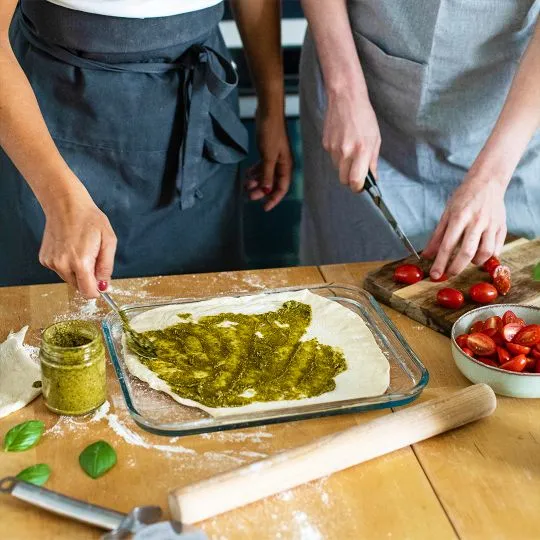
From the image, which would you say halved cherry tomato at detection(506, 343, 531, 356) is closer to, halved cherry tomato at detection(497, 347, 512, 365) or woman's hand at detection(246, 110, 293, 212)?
halved cherry tomato at detection(497, 347, 512, 365)

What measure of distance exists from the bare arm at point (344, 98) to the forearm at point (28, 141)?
0.65 metres

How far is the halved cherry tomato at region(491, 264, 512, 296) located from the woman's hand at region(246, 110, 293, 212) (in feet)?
2.27

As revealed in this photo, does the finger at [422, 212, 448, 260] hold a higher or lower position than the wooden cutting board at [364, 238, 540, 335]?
higher

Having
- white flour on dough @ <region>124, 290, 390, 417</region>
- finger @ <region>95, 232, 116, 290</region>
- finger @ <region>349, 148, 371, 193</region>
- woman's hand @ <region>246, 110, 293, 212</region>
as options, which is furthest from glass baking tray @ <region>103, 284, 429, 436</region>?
woman's hand @ <region>246, 110, 293, 212</region>

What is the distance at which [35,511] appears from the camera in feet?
3.58

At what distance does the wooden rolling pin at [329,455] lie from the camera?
41.6 inches

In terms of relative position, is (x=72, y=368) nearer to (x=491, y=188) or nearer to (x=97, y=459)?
(x=97, y=459)

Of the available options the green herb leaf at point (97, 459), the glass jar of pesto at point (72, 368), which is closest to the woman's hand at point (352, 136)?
the glass jar of pesto at point (72, 368)

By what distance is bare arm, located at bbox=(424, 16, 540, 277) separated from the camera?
1.62m

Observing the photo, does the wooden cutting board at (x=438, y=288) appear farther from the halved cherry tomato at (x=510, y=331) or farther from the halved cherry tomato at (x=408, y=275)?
the halved cherry tomato at (x=510, y=331)

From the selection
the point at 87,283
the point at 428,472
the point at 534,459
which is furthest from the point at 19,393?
the point at 534,459

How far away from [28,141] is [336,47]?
2.60 ft

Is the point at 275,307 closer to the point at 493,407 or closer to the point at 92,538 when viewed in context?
the point at 493,407

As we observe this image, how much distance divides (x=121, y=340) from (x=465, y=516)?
656 mm
